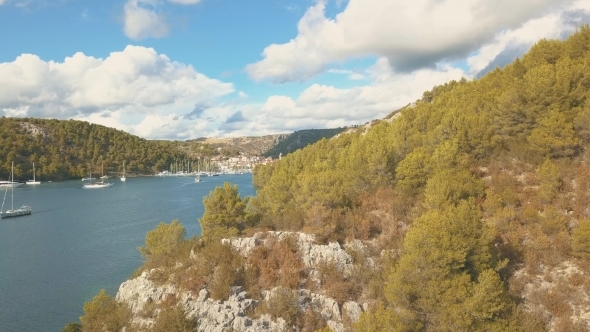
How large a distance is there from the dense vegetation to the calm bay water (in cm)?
1108

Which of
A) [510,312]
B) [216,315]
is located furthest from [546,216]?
[216,315]

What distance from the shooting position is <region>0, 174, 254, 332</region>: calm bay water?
3659cm

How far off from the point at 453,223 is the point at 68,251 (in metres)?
53.4

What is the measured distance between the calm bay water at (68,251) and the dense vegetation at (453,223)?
11083 millimetres

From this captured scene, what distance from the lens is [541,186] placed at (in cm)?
2817

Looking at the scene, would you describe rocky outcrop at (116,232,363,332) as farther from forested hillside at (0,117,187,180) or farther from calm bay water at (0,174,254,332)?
forested hillside at (0,117,187,180)

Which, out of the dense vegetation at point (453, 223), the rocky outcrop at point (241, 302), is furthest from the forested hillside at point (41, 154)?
the rocky outcrop at point (241, 302)

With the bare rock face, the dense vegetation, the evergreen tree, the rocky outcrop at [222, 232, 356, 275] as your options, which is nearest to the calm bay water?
the dense vegetation

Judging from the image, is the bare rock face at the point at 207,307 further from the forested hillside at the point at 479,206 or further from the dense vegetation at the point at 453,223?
the forested hillside at the point at 479,206

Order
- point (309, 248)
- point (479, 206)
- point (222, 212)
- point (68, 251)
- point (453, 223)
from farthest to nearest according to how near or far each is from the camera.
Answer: point (68, 251) < point (222, 212) < point (479, 206) < point (309, 248) < point (453, 223)

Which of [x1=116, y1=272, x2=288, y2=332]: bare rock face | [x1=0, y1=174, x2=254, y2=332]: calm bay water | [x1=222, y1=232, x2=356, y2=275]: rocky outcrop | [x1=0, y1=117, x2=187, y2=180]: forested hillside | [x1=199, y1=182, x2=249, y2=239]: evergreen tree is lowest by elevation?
[x1=0, y1=174, x2=254, y2=332]: calm bay water

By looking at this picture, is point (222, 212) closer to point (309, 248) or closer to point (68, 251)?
point (309, 248)

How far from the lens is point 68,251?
2186 inches

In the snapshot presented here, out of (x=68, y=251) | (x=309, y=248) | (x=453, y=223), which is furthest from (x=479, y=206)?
(x=68, y=251)
